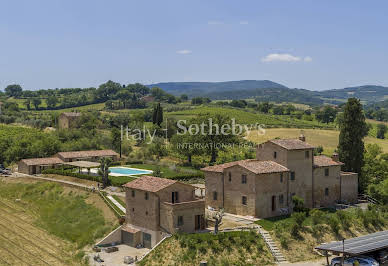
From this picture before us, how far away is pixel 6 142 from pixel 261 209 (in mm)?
52640

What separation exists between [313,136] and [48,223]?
73.1 meters

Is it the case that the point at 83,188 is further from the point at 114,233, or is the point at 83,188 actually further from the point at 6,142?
the point at 6,142

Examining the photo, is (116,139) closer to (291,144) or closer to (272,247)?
(291,144)

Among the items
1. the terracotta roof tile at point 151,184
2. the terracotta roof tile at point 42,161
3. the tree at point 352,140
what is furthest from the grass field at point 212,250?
the terracotta roof tile at point 42,161

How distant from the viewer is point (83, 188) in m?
55.8

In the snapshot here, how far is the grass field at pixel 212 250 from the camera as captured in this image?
36.1m

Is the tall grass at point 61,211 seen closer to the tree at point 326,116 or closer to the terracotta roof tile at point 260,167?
the terracotta roof tile at point 260,167

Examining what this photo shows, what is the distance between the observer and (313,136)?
359 ft

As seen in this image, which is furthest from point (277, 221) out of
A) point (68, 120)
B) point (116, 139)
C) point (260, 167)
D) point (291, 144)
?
point (68, 120)

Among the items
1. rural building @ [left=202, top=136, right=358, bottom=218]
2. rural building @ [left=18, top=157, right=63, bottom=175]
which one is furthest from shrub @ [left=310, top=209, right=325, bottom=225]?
rural building @ [left=18, top=157, right=63, bottom=175]

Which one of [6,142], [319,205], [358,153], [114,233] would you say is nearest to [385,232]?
[319,205]

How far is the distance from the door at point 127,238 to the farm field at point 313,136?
58232 millimetres

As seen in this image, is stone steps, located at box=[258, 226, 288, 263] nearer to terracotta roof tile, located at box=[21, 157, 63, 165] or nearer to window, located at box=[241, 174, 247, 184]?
window, located at box=[241, 174, 247, 184]

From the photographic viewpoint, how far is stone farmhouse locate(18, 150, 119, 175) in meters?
68.1
